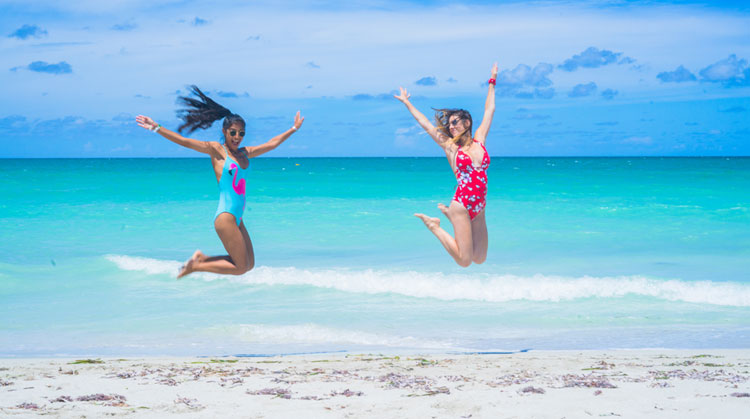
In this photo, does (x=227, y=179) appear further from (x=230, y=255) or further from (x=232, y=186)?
(x=230, y=255)

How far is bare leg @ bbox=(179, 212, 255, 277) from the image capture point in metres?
7.58

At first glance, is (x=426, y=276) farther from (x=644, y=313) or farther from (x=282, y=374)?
(x=282, y=374)

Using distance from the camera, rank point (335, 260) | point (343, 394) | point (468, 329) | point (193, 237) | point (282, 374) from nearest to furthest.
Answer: point (343, 394) < point (282, 374) < point (468, 329) < point (335, 260) < point (193, 237)

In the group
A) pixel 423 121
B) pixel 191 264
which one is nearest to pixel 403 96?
pixel 423 121

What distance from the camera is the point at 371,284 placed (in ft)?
54.0

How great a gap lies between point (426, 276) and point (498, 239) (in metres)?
7.25

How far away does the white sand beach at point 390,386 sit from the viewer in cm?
771

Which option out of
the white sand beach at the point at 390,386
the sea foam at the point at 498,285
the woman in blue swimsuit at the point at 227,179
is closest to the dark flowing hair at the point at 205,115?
the woman in blue swimsuit at the point at 227,179

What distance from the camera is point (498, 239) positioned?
2347 centimetres

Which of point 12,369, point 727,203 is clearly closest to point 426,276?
point 12,369

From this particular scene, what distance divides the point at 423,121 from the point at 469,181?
2.56 ft

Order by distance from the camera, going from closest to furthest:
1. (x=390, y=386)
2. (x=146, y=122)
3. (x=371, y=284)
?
1. (x=146, y=122)
2. (x=390, y=386)
3. (x=371, y=284)

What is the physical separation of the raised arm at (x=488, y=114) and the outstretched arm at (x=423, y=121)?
1.16 ft

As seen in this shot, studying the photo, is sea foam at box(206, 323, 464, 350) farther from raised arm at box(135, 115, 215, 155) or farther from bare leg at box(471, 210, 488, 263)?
raised arm at box(135, 115, 215, 155)
